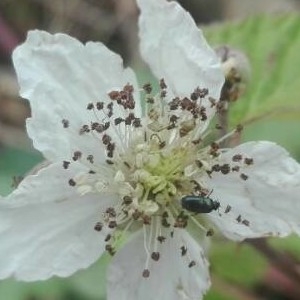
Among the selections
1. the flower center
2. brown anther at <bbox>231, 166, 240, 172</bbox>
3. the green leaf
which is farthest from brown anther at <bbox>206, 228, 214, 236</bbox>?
the green leaf

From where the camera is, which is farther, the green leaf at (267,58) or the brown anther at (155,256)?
the green leaf at (267,58)

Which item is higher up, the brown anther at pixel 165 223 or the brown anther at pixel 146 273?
the brown anther at pixel 165 223

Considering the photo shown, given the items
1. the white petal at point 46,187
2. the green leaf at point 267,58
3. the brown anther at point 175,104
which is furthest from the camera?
the green leaf at point 267,58

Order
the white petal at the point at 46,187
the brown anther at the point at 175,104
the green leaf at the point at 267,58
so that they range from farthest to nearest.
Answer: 1. the green leaf at the point at 267,58
2. the brown anther at the point at 175,104
3. the white petal at the point at 46,187

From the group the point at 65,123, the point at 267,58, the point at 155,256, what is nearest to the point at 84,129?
the point at 65,123

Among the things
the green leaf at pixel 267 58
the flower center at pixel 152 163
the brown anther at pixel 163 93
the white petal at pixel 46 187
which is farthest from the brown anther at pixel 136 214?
the green leaf at pixel 267 58

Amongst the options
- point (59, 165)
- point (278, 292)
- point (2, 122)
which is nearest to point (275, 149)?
point (59, 165)

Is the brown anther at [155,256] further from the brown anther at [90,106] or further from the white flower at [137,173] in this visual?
the brown anther at [90,106]

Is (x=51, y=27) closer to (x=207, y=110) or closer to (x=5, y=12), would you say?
(x=5, y=12)
